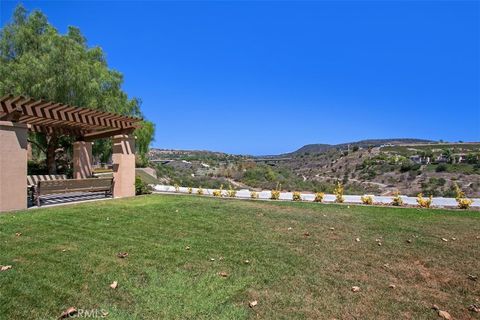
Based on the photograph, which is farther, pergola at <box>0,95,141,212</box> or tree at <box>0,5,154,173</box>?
tree at <box>0,5,154,173</box>

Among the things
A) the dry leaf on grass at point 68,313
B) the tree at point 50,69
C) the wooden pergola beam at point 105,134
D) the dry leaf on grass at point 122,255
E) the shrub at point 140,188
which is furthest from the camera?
the tree at point 50,69

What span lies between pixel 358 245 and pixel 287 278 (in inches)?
85.2

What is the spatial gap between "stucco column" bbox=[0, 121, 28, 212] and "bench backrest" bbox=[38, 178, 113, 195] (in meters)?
0.52

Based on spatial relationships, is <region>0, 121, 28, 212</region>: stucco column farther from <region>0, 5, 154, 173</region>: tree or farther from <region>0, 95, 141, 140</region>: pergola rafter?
<region>0, 5, 154, 173</region>: tree

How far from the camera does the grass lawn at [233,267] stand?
3455 mm

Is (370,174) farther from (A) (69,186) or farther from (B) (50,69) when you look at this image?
(A) (69,186)

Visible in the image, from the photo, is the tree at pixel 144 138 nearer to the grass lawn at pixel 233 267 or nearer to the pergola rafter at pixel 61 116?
the pergola rafter at pixel 61 116

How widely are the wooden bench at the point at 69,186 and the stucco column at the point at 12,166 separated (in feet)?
1.40

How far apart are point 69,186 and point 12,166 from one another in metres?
1.71

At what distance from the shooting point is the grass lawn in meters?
3.46

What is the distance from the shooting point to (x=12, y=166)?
347 inches

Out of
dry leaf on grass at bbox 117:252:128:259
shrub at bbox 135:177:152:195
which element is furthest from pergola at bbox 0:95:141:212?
dry leaf on grass at bbox 117:252:128:259

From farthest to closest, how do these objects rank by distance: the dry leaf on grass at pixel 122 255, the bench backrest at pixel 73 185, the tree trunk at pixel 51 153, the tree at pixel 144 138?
the tree at pixel 144 138 < the tree trunk at pixel 51 153 < the bench backrest at pixel 73 185 < the dry leaf on grass at pixel 122 255

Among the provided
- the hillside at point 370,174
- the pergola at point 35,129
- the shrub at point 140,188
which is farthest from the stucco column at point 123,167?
the hillside at point 370,174
